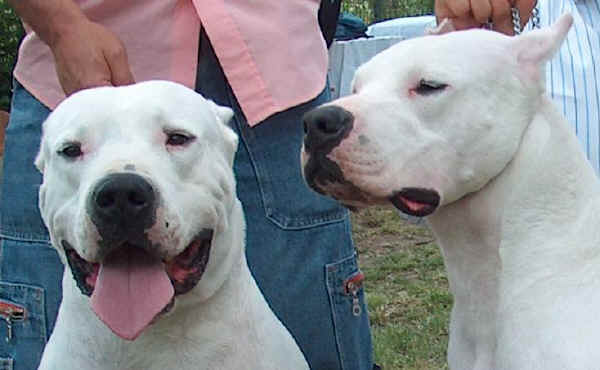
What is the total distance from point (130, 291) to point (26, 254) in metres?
1.03

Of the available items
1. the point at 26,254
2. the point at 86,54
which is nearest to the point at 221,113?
the point at 86,54

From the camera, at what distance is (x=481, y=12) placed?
144 inches

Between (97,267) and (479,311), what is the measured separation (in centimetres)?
121

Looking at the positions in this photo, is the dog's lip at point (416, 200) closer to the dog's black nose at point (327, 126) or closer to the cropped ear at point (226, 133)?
the dog's black nose at point (327, 126)

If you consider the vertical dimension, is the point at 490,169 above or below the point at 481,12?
below

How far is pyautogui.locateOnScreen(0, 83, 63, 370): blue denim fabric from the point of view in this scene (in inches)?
155

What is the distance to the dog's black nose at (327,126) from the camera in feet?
10.0

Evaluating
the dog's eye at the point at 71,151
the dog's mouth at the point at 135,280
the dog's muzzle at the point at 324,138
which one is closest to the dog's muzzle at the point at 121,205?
the dog's mouth at the point at 135,280

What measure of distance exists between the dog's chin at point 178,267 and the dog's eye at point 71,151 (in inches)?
10.8

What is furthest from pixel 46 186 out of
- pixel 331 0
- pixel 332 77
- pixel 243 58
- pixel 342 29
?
pixel 342 29

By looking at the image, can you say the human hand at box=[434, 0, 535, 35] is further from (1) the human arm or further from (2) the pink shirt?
(1) the human arm

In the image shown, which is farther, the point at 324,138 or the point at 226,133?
the point at 226,133

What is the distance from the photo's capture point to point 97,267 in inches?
124

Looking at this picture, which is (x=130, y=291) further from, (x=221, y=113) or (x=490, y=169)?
(x=490, y=169)
